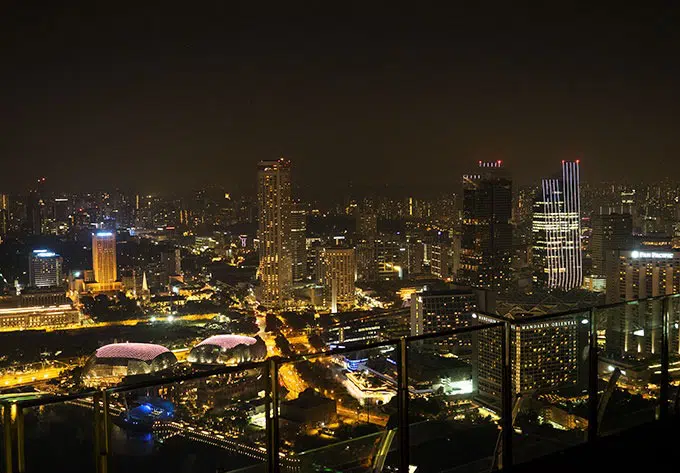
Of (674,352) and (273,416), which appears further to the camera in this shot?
(674,352)

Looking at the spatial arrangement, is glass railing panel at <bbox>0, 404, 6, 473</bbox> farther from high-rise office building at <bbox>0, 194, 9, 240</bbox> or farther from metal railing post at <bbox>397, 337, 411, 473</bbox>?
high-rise office building at <bbox>0, 194, 9, 240</bbox>

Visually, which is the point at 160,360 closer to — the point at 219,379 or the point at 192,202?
the point at 219,379

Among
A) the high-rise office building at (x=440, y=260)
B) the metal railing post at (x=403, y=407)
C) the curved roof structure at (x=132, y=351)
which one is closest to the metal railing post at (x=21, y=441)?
the metal railing post at (x=403, y=407)

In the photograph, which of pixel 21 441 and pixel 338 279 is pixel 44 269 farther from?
pixel 21 441

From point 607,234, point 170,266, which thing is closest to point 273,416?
point 607,234

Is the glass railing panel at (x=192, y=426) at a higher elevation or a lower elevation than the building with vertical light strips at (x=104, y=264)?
higher

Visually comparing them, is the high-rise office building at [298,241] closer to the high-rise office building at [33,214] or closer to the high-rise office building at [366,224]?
the high-rise office building at [366,224]
